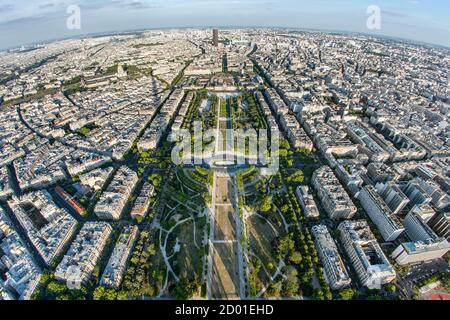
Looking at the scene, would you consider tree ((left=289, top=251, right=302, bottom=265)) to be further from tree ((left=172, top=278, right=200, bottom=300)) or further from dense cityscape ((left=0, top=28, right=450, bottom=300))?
tree ((left=172, top=278, right=200, bottom=300))

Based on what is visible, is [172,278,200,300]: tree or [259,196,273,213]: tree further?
[259,196,273,213]: tree

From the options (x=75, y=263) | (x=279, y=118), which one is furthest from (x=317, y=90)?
(x=75, y=263)

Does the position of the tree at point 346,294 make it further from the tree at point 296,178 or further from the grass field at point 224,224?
the tree at point 296,178

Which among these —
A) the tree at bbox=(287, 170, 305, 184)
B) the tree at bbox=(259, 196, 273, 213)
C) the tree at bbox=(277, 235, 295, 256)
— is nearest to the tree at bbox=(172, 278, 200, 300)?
the tree at bbox=(277, 235, 295, 256)

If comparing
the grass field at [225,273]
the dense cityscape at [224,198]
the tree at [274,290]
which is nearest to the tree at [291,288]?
the dense cityscape at [224,198]

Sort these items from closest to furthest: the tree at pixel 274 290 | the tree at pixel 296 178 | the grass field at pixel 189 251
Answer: the tree at pixel 274 290 < the grass field at pixel 189 251 < the tree at pixel 296 178

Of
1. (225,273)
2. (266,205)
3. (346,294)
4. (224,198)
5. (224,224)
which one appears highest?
(224,198)

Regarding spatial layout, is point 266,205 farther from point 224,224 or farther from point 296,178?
point 296,178

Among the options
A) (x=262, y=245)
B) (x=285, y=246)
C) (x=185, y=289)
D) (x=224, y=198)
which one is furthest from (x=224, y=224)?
(x=185, y=289)
